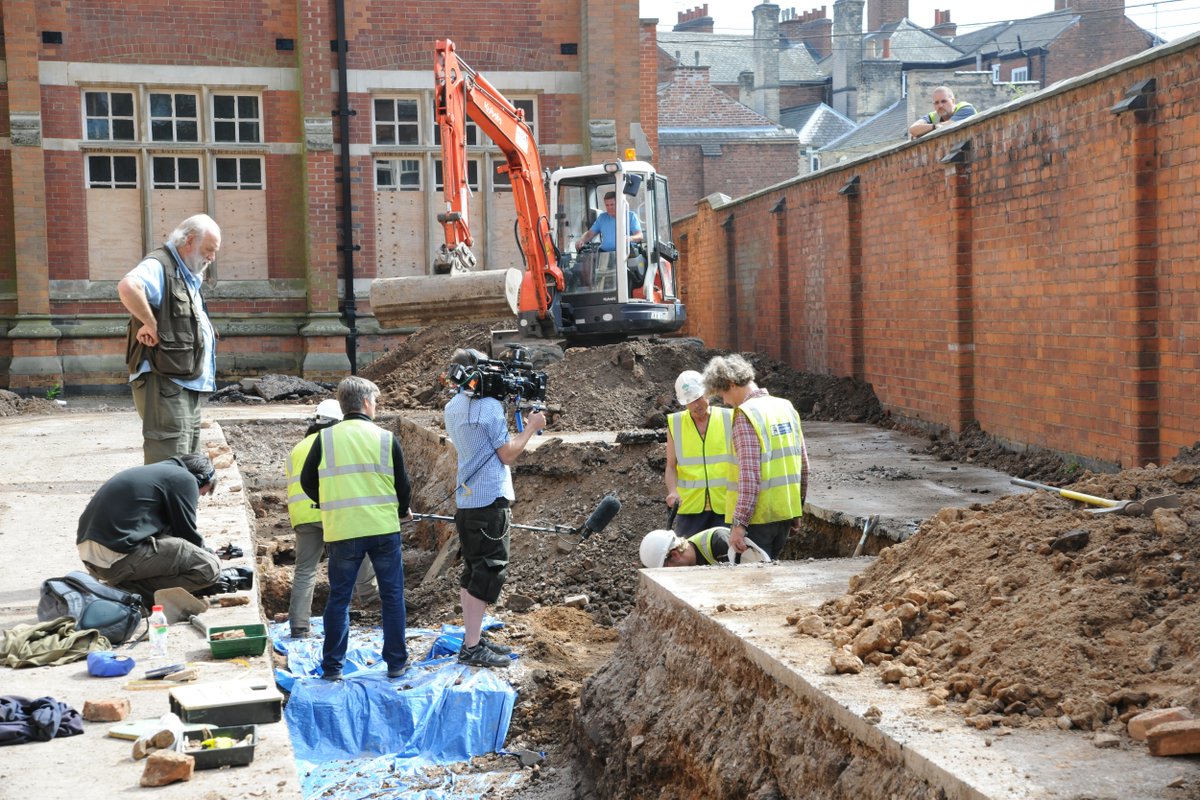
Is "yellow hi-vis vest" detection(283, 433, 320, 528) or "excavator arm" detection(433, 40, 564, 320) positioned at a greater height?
"excavator arm" detection(433, 40, 564, 320)

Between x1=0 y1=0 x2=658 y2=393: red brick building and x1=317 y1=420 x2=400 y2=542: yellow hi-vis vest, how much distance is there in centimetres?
1451

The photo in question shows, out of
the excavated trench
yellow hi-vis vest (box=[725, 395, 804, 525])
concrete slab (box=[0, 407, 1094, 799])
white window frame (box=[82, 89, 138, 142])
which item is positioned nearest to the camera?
concrete slab (box=[0, 407, 1094, 799])

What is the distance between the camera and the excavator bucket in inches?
744

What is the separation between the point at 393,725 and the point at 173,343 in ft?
8.53

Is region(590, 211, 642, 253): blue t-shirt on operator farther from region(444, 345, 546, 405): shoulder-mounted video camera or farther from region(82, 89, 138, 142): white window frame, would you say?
region(444, 345, 546, 405): shoulder-mounted video camera

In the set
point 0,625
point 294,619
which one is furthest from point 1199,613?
point 294,619

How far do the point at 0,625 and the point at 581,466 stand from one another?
20.9ft

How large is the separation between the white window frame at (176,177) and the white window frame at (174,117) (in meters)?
0.28

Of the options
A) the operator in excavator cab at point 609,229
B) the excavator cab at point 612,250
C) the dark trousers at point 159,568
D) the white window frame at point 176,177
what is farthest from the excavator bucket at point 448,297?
the dark trousers at point 159,568

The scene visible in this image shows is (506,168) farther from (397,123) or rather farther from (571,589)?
(571,589)

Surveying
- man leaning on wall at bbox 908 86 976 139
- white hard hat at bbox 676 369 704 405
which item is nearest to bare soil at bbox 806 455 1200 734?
white hard hat at bbox 676 369 704 405

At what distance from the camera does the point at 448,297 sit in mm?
19125

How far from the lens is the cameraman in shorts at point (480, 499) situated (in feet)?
25.8

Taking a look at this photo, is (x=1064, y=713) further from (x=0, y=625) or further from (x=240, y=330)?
(x=240, y=330)
